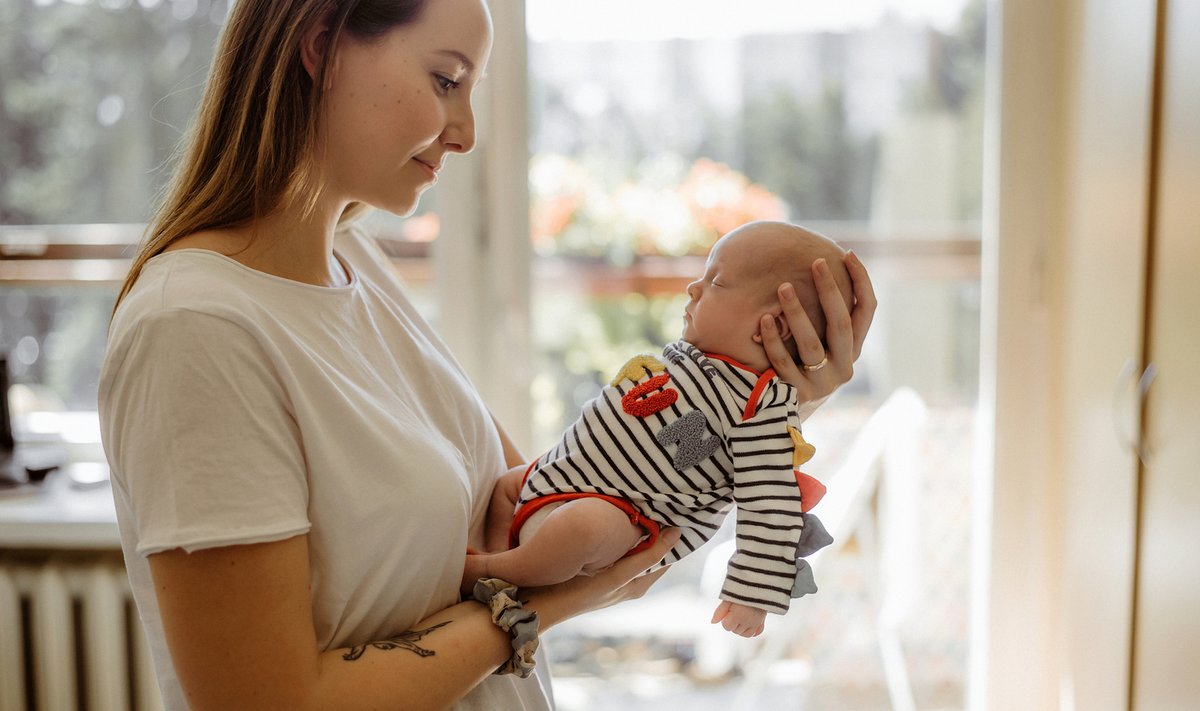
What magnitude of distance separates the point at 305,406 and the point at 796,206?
4.73 ft

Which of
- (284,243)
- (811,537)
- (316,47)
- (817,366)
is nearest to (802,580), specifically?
(811,537)

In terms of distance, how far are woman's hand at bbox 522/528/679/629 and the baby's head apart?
0.84 ft

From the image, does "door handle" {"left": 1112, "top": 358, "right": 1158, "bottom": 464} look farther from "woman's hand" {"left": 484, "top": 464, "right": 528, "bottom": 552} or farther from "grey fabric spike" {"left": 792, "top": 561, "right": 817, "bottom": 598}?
"woman's hand" {"left": 484, "top": 464, "right": 528, "bottom": 552}

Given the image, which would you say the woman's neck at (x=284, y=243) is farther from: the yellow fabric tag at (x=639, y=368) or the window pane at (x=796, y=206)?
the window pane at (x=796, y=206)

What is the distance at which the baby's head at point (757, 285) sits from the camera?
1236mm

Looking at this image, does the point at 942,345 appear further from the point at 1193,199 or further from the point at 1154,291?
the point at 1193,199

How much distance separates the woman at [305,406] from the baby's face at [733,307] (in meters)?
0.03

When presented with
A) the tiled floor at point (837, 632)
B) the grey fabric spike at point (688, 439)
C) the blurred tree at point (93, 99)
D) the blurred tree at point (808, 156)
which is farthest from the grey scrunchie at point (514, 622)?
the blurred tree at point (93, 99)

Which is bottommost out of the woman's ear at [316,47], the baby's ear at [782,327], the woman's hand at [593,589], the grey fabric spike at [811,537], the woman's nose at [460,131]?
the woman's hand at [593,589]

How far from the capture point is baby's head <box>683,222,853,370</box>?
1236 millimetres

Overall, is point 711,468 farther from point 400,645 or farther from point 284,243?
point 284,243

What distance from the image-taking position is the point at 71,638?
6.44 ft

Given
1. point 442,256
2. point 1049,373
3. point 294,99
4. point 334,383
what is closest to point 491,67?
point 442,256

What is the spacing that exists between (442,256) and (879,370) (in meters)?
1.00
